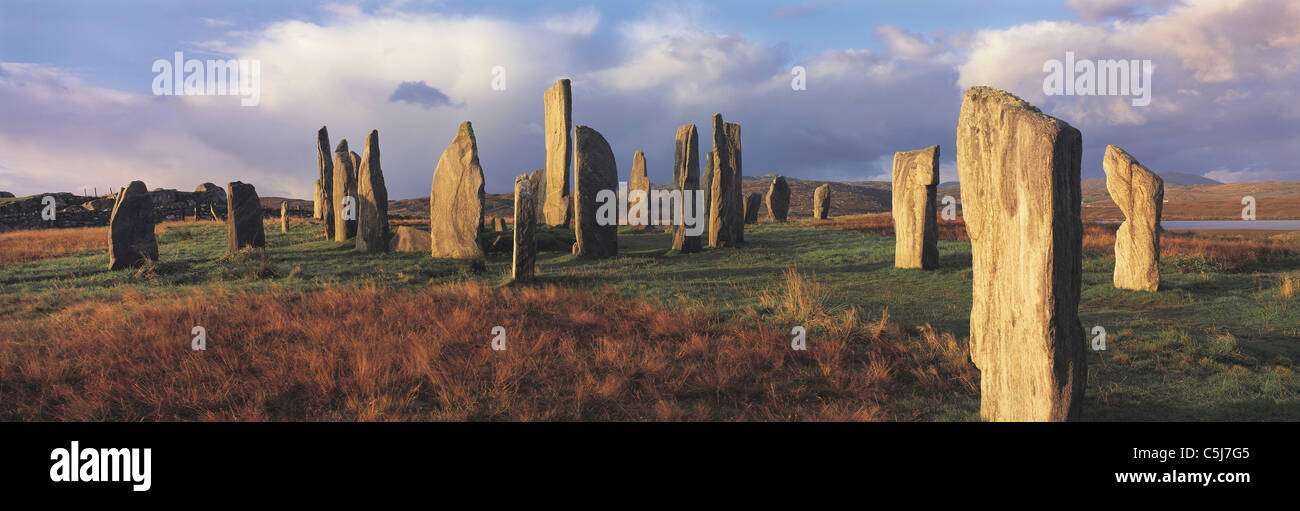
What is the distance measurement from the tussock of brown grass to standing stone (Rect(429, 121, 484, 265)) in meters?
5.62

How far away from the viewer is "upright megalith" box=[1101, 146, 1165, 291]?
981cm

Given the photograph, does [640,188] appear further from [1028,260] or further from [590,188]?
[1028,260]

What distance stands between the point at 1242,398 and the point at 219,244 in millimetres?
23065

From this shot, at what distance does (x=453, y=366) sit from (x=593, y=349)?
4.70 ft

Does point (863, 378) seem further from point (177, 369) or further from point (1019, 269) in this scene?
point (177, 369)

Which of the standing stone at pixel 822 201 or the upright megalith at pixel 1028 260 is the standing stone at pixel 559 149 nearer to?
the upright megalith at pixel 1028 260

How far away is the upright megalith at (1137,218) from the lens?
32.2ft

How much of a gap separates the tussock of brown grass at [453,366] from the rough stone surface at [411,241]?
723 cm

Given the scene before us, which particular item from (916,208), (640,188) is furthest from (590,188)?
(640,188)

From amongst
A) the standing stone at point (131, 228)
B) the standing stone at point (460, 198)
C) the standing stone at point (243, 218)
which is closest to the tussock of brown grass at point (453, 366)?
the standing stone at point (460, 198)

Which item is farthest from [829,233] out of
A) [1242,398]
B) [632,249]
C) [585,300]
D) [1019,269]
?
[1019,269]

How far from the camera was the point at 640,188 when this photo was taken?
26.1m

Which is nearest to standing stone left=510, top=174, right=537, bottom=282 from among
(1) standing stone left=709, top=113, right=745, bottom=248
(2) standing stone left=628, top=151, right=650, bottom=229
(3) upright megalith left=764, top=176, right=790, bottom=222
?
(1) standing stone left=709, top=113, right=745, bottom=248

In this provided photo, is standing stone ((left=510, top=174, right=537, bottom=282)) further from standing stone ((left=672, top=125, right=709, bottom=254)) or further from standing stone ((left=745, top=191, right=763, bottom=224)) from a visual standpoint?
standing stone ((left=745, top=191, right=763, bottom=224))
